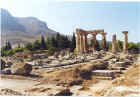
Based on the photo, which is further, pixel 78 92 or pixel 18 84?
pixel 18 84

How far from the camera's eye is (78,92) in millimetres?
6355

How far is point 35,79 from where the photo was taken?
8.34 m

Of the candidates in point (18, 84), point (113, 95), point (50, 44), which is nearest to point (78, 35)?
point (50, 44)

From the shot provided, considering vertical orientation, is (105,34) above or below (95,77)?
above

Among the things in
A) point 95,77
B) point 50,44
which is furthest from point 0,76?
point 50,44

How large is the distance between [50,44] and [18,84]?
25.7 meters

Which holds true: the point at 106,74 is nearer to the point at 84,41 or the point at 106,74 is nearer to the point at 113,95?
the point at 113,95

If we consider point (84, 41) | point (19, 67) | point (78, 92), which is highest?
point (84, 41)

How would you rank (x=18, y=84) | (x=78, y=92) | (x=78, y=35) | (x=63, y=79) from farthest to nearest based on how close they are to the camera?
(x=78, y=35) < (x=63, y=79) < (x=18, y=84) < (x=78, y=92)

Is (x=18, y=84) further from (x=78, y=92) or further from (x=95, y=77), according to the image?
(x=95, y=77)

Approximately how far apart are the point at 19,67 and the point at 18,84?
175 cm

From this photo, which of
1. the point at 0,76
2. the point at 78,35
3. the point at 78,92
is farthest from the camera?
the point at 78,35

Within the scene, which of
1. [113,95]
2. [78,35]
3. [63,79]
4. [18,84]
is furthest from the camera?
[78,35]

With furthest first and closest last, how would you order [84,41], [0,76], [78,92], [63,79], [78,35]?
[84,41]
[78,35]
[0,76]
[63,79]
[78,92]
